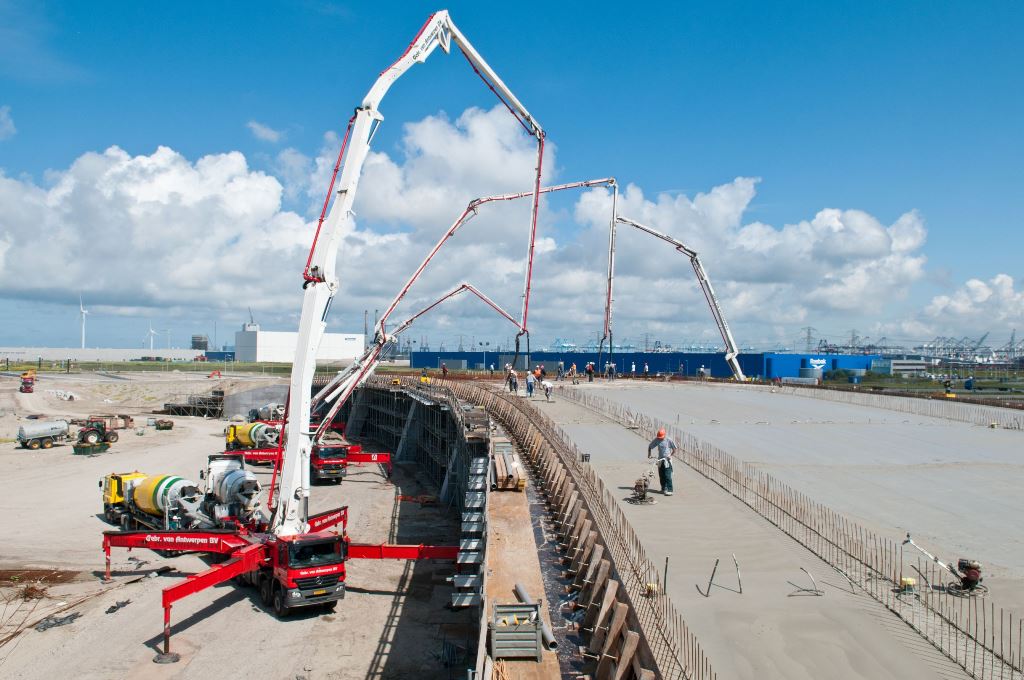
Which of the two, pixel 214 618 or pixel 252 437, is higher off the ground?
pixel 252 437

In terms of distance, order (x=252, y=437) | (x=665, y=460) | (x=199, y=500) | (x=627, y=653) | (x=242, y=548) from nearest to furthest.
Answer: (x=627, y=653), (x=665, y=460), (x=242, y=548), (x=199, y=500), (x=252, y=437)

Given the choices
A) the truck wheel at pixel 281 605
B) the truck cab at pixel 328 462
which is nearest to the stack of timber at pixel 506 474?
the truck wheel at pixel 281 605

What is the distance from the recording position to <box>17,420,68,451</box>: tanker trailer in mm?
58156

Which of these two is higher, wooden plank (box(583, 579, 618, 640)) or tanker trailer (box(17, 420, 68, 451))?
wooden plank (box(583, 579, 618, 640))

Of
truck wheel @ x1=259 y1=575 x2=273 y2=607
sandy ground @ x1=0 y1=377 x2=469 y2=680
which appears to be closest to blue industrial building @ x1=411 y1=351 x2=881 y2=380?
sandy ground @ x1=0 y1=377 x2=469 y2=680

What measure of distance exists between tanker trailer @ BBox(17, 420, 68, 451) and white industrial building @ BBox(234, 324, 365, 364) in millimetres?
111573

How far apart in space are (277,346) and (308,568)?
554 feet

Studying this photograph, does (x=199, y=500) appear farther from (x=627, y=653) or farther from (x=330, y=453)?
(x=627, y=653)

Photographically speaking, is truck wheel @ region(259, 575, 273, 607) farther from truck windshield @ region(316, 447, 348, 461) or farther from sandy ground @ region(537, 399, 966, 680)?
truck windshield @ region(316, 447, 348, 461)

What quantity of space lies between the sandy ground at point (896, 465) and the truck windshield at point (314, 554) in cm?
1510

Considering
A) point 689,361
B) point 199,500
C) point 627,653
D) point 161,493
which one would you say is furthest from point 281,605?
point 689,361

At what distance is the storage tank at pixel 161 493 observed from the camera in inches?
1170

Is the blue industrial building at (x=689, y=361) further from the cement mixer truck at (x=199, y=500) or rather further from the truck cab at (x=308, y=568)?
the truck cab at (x=308, y=568)

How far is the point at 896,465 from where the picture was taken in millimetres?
28703
